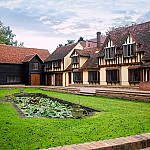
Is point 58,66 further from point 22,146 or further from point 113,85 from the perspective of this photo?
point 22,146

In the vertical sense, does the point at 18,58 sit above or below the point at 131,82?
above

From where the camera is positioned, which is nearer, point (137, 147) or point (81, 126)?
point (137, 147)

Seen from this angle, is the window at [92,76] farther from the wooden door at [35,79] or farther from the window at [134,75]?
the wooden door at [35,79]

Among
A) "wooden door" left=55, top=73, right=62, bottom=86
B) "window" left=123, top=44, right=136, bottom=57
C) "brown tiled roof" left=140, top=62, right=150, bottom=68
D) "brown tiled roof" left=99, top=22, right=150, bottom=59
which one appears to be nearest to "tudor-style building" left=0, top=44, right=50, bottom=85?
"wooden door" left=55, top=73, right=62, bottom=86

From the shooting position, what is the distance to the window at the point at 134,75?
79.1 feet

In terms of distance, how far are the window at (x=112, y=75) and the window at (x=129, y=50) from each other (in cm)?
248

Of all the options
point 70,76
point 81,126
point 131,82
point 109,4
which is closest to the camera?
point 81,126

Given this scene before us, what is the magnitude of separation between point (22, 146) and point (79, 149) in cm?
154

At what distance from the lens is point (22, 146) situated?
536 cm

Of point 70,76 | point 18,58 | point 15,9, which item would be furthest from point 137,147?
point 18,58

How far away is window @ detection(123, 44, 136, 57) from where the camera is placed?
24.7 metres

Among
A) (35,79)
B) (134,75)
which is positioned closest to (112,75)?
(134,75)

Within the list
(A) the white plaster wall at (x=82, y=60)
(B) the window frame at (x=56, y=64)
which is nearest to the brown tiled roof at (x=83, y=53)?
(A) the white plaster wall at (x=82, y=60)

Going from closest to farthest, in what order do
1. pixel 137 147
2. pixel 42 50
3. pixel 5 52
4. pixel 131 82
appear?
1. pixel 137 147
2. pixel 131 82
3. pixel 5 52
4. pixel 42 50
